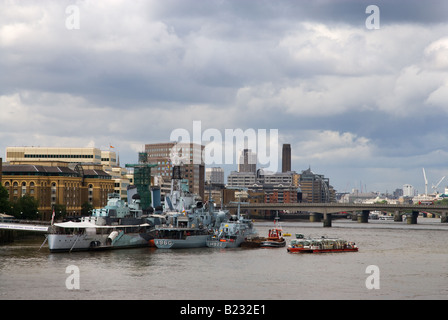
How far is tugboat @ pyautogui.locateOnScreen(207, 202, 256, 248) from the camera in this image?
4392 inches

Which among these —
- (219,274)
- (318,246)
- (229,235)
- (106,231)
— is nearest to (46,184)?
(106,231)

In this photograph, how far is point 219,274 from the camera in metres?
76.4

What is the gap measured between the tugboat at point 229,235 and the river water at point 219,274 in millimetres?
3210

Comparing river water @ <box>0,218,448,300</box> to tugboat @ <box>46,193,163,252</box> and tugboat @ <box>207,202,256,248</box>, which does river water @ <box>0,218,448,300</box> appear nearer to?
tugboat @ <box>46,193,163,252</box>

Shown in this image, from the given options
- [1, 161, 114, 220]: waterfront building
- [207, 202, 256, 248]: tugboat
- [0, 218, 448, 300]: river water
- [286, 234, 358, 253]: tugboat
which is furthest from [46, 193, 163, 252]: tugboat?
[1, 161, 114, 220]: waterfront building

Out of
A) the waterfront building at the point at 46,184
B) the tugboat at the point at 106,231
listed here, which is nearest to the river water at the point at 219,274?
the tugboat at the point at 106,231

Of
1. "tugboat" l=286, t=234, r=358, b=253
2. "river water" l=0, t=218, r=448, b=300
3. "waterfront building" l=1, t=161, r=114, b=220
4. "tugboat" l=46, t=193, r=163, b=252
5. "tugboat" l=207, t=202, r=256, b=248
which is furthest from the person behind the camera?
"waterfront building" l=1, t=161, r=114, b=220

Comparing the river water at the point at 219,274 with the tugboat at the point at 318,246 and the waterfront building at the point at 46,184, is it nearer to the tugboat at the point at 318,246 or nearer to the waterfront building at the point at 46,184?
the tugboat at the point at 318,246

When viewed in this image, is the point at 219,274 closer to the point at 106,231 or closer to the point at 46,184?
the point at 106,231

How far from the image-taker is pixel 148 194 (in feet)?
471

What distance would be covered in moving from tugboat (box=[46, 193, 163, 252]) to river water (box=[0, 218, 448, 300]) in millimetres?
2019

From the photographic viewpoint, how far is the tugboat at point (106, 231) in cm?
9756
